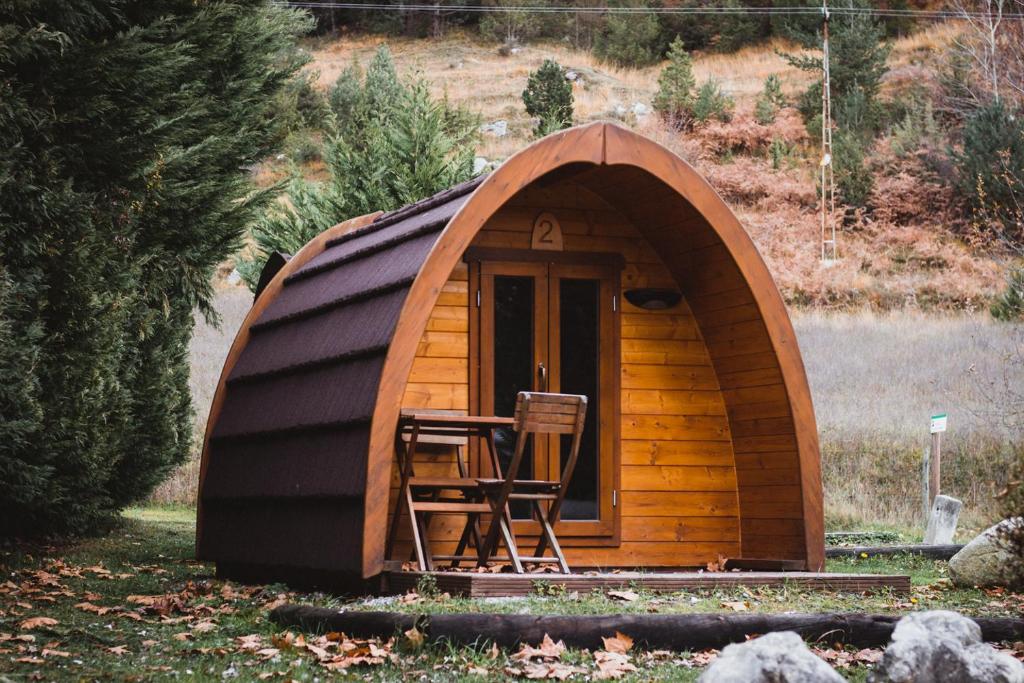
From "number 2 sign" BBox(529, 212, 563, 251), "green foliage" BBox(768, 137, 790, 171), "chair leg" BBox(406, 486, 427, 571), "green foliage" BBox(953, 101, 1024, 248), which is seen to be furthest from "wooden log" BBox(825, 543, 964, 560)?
"green foliage" BBox(768, 137, 790, 171)

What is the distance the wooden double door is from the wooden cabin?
0.01 meters

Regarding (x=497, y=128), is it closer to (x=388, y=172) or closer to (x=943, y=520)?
(x=388, y=172)

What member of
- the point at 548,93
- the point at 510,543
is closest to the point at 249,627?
the point at 510,543

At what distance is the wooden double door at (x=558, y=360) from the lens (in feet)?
30.1

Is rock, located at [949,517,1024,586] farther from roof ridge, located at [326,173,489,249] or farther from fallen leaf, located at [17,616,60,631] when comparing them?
fallen leaf, located at [17,616,60,631]

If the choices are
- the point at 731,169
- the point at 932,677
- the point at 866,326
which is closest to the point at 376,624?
the point at 932,677

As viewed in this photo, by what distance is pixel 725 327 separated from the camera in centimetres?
939

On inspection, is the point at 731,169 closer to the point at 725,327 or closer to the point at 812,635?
the point at 725,327

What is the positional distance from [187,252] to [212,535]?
3593 mm

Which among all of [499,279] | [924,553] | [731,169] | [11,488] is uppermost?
[731,169]

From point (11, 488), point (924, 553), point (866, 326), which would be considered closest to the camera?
point (11, 488)

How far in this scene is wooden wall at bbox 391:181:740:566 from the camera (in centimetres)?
938

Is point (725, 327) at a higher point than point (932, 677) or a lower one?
higher

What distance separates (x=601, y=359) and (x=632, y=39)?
1517 inches
